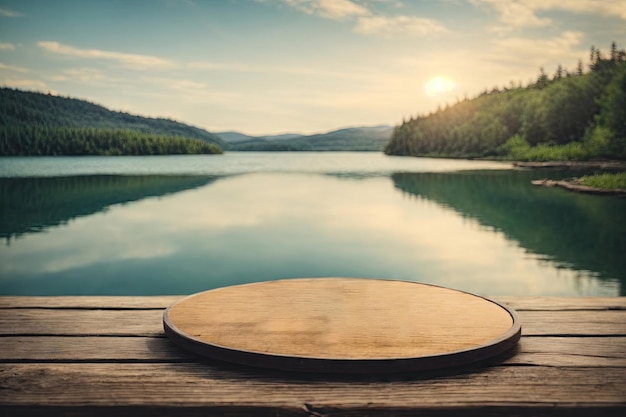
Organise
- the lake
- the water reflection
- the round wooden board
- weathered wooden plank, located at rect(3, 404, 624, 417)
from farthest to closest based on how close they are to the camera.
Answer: the lake < the water reflection < the round wooden board < weathered wooden plank, located at rect(3, 404, 624, 417)

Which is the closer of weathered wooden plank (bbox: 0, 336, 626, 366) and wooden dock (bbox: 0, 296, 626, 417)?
wooden dock (bbox: 0, 296, 626, 417)

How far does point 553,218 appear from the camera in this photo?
52.9 feet

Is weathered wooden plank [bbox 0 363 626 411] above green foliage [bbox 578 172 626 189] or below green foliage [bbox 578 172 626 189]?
below

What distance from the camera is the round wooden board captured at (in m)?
1.90

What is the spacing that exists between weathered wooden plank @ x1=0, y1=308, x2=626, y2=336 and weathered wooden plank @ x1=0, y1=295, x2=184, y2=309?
0.06m

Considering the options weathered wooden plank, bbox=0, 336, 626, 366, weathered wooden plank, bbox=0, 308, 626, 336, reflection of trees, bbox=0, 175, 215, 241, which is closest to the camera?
weathered wooden plank, bbox=0, 336, 626, 366

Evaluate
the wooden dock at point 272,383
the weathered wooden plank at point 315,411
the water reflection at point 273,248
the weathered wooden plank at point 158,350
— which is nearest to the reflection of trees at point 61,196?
the water reflection at point 273,248

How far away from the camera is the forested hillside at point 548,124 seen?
147 ft

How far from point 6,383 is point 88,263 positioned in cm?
986

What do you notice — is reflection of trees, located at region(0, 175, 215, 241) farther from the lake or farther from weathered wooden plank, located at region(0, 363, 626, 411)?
weathered wooden plank, located at region(0, 363, 626, 411)

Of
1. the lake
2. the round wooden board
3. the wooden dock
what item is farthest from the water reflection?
the wooden dock

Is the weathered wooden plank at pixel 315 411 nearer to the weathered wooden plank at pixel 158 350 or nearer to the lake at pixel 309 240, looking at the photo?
the weathered wooden plank at pixel 158 350

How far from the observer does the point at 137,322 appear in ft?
8.30

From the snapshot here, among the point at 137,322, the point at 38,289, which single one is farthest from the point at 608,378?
the point at 38,289
